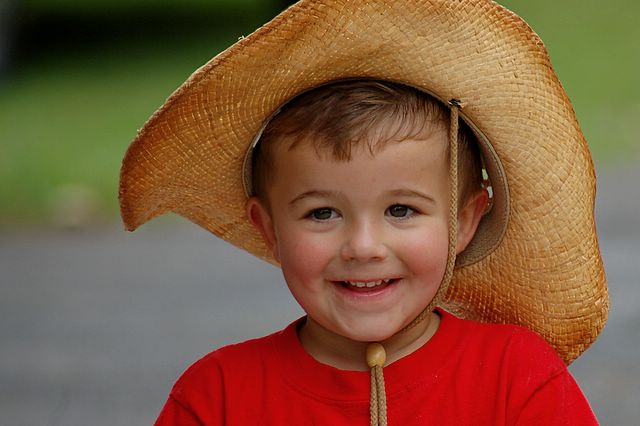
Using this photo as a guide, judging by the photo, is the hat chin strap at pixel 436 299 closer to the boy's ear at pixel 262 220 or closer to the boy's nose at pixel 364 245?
the boy's nose at pixel 364 245

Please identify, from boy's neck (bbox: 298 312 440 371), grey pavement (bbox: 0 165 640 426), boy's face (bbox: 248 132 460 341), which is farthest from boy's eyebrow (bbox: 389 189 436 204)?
grey pavement (bbox: 0 165 640 426)

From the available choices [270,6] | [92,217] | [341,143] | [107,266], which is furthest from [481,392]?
[270,6]

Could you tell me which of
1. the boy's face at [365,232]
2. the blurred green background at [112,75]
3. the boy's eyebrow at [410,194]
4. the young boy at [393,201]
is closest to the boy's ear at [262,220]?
the young boy at [393,201]

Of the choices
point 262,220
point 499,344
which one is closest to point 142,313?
point 262,220

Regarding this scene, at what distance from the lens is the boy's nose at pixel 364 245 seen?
8.41ft

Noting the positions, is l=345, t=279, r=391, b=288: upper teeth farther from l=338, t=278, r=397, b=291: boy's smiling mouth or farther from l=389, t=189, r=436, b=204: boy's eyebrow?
l=389, t=189, r=436, b=204: boy's eyebrow

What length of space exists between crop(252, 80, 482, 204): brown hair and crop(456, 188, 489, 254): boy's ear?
0.16 meters

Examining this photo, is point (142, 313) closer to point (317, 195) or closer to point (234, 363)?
point (234, 363)

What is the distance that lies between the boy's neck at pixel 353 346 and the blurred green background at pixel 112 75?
4808 mm

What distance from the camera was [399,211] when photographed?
8.62 feet

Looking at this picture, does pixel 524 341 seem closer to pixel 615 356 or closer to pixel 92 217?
pixel 615 356

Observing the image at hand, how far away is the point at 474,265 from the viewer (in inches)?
117

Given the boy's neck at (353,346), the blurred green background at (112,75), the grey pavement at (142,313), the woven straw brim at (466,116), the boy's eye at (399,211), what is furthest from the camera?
the blurred green background at (112,75)

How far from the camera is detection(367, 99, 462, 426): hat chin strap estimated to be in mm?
2645
